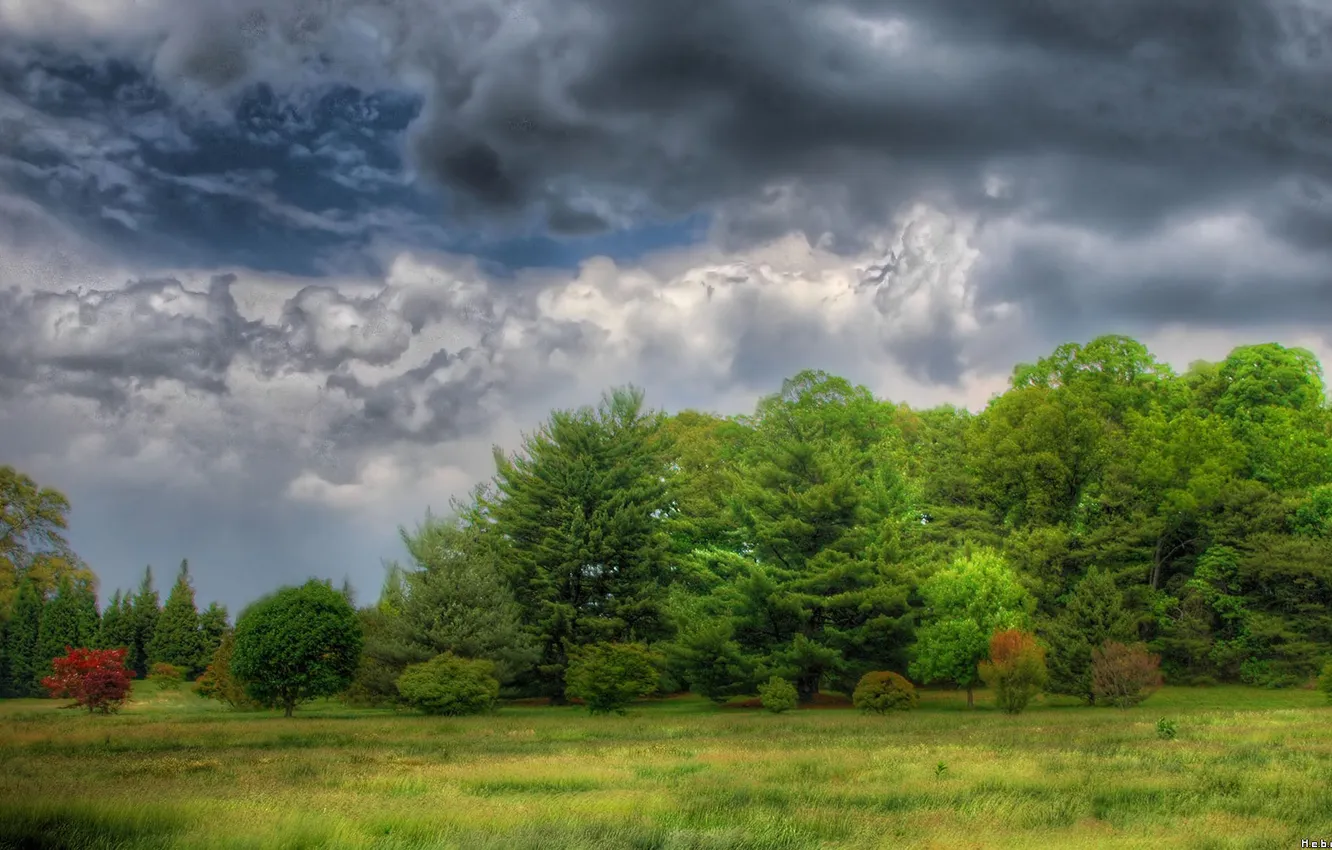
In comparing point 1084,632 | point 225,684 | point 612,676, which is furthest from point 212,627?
point 1084,632

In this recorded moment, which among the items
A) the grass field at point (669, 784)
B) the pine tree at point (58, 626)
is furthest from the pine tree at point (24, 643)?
the grass field at point (669, 784)

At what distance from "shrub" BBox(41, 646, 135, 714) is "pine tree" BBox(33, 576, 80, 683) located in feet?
69.9

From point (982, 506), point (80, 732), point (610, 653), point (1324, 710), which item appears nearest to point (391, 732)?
point (80, 732)

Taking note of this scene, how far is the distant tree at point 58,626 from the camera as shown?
6134 centimetres

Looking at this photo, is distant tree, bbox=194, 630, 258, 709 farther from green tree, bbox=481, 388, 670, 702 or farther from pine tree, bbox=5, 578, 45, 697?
pine tree, bbox=5, 578, 45, 697

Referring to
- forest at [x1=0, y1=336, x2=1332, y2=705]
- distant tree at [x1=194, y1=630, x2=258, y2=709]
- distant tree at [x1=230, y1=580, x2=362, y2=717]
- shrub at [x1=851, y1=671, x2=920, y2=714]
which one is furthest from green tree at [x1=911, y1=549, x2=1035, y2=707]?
distant tree at [x1=194, y1=630, x2=258, y2=709]

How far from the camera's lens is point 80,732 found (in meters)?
28.9

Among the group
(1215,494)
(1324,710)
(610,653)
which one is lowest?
(1324,710)

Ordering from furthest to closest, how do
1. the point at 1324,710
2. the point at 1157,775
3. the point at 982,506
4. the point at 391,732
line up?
the point at 982,506 < the point at 1324,710 < the point at 391,732 < the point at 1157,775

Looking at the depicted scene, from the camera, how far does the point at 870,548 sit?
152ft

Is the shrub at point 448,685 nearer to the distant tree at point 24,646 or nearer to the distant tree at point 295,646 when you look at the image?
the distant tree at point 295,646

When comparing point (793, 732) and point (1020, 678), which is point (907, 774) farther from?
point (1020, 678)

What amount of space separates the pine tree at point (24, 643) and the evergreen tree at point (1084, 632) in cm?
5339

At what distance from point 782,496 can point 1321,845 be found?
35545 millimetres
